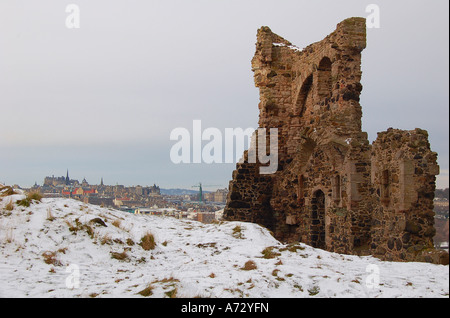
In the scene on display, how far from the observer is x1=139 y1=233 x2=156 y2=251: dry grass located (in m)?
8.04

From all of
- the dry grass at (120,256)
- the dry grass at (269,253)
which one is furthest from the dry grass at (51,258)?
the dry grass at (269,253)

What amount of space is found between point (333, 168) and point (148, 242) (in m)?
6.47

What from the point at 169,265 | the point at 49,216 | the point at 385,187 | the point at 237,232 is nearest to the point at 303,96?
the point at 385,187

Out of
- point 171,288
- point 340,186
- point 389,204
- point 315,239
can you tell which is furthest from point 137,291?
point 315,239

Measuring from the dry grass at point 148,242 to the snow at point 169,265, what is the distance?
11cm

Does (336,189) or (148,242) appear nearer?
(148,242)

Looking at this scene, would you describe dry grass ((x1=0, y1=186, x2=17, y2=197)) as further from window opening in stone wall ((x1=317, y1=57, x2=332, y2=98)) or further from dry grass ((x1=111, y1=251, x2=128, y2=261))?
window opening in stone wall ((x1=317, y1=57, x2=332, y2=98))

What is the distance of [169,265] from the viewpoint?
23.4 ft

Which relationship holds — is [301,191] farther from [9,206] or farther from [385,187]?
[9,206]

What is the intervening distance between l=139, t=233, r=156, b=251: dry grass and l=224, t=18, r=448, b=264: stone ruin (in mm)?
4953

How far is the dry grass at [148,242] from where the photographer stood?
26.4ft

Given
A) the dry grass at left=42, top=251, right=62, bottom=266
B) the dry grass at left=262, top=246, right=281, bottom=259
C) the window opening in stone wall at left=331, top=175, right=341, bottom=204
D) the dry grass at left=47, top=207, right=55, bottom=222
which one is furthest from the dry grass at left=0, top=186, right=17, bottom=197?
the window opening in stone wall at left=331, top=175, right=341, bottom=204

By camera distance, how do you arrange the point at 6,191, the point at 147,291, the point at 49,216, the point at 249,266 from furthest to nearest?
the point at 6,191
the point at 49,216
the point at 249,266
the point at 147,291
